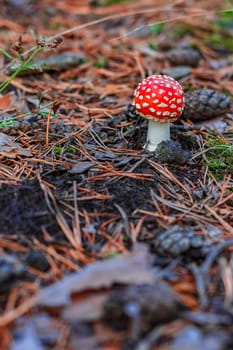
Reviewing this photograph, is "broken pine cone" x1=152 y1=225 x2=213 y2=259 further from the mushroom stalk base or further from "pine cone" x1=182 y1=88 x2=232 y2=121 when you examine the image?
"pine cone" x1=182 y1=88 x2=232 y2=121

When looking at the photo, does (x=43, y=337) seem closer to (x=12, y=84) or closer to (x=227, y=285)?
(x=227, y=285)

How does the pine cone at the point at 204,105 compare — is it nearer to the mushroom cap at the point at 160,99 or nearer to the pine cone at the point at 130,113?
the pine cone at the point at 130,113

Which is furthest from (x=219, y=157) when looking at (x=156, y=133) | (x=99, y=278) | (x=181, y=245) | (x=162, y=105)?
(x=99, y=278)

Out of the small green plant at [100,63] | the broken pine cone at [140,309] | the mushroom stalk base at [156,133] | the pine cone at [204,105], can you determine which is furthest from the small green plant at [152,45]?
the broken pine cone at [140,309]

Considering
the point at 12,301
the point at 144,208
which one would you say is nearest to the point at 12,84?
the point at 144,208

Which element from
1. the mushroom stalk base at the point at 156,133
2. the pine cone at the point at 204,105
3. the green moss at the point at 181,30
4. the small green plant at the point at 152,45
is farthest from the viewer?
the green moss at the point at 181,30

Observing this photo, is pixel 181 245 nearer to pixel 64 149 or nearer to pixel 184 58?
pixel 64 149

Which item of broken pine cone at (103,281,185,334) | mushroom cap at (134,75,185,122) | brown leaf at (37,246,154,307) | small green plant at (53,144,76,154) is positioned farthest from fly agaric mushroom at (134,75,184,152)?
broken pine cone at (103,281,185,334)
